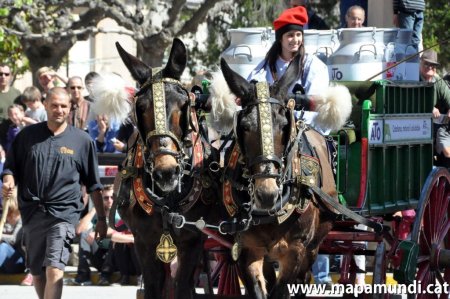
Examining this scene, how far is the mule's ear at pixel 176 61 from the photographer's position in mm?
8477

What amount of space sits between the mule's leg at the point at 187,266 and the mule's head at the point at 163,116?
0.65 metres

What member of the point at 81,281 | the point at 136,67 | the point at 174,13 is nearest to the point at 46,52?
the point at 174,13

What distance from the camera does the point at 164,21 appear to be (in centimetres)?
2131

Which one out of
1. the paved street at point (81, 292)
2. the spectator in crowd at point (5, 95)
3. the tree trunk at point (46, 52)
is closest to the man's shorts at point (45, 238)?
the paved street at point (81, 292)

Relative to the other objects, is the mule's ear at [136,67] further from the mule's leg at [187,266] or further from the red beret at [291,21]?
the red beret at [291,21]

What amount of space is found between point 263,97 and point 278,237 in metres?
1.03

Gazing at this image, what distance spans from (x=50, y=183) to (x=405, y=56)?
3.48 m

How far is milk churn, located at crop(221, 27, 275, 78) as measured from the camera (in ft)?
34.9

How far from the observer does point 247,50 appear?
10.6m

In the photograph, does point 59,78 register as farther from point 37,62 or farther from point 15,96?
point 37,62

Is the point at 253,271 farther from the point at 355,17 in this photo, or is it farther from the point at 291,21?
the point at 355,17

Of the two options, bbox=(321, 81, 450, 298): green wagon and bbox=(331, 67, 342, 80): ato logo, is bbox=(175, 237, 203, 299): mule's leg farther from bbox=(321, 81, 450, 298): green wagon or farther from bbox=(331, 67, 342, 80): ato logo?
bbox=(331, 67, 342, 80): ato logo

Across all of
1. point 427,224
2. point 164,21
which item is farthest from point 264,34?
point 164,21

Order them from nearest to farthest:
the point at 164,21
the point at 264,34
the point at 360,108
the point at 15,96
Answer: the point at 360,108 < the point at 264,34 < the point at 15,96 < the point at 164,21
